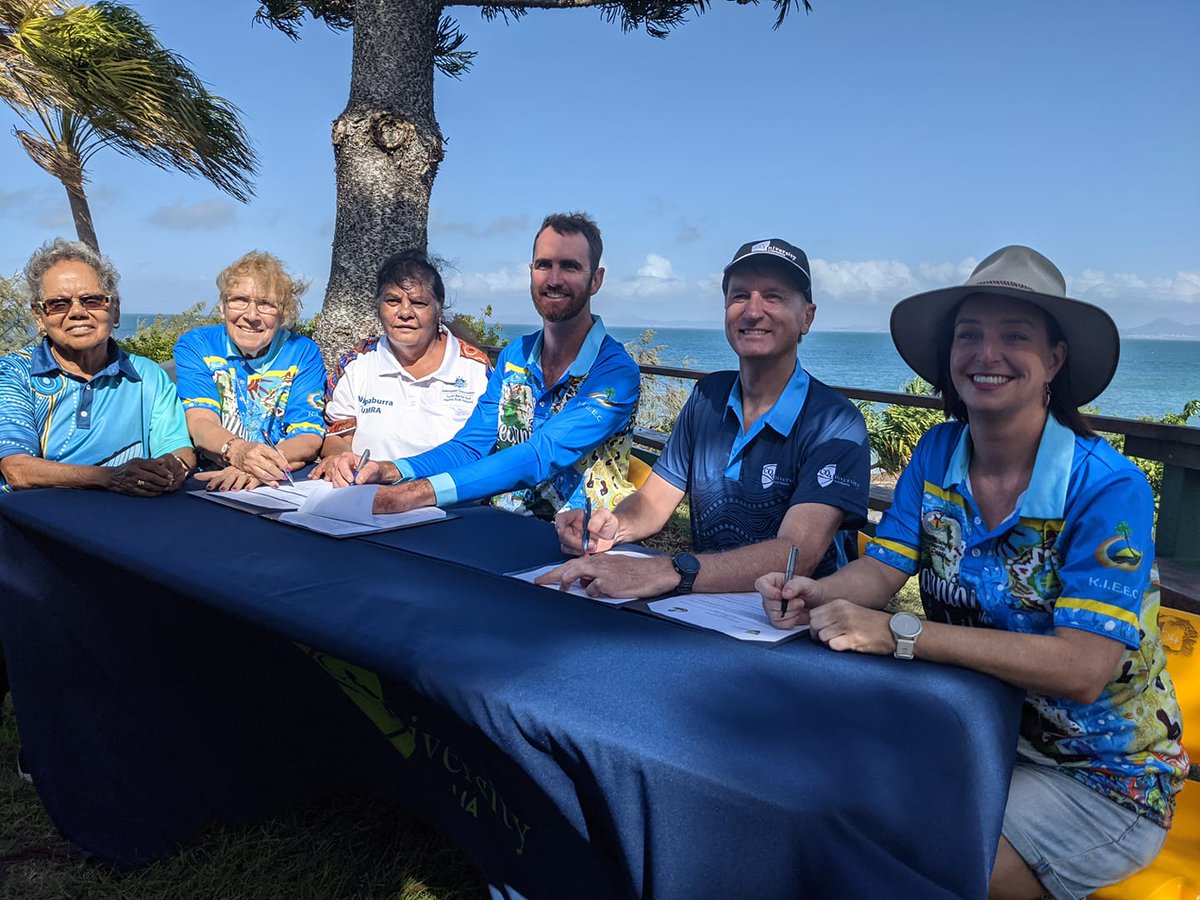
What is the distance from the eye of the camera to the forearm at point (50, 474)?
265cm

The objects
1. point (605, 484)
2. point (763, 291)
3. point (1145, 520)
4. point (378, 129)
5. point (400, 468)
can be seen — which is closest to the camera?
point (1145, 520)

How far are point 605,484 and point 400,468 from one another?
71 centimetres

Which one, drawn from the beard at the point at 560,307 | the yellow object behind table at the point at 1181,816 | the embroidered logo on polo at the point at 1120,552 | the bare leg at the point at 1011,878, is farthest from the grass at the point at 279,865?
the embroidered logo on polo at the point at 1120,552

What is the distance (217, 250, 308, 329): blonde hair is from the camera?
133 inches

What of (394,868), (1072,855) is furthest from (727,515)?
(394,868)

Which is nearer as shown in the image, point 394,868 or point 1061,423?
point 1061,423

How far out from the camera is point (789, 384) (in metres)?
2.33

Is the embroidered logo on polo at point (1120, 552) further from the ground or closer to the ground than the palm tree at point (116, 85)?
closer to the ground

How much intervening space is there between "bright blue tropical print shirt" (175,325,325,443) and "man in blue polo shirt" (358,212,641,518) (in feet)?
2.50

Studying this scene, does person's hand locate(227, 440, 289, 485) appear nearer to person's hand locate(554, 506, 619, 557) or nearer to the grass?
the grass

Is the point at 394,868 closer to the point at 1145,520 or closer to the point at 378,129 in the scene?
the point at 1145,520

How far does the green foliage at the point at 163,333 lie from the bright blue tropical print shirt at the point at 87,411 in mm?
6368

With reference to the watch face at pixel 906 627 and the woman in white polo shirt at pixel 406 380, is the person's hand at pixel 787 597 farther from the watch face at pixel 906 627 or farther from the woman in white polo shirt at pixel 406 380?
the woman in white polo shirt at pixel 406 380

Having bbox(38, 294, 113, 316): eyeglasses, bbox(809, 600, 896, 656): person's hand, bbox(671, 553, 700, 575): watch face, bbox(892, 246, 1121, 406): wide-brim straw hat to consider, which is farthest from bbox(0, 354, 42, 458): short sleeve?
bbox(892, 246, 1121, 406): wide-brim straw hat
